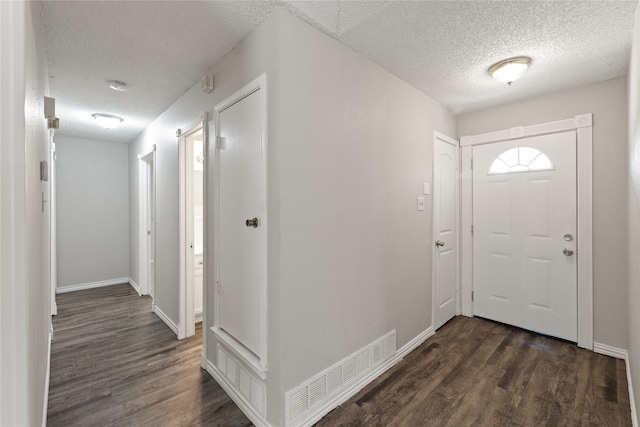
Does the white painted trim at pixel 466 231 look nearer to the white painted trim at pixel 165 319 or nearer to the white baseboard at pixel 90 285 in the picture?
the white painted trim at pixel 165 319

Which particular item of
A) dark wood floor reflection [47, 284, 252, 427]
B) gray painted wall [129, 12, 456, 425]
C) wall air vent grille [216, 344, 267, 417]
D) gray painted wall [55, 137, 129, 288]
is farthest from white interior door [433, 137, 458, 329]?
gray painted wall [55, 137, 129, 288]

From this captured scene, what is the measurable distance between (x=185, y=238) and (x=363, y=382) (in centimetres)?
208

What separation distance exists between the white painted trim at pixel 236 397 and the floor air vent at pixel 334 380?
197 millimetres

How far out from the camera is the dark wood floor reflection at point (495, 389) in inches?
69.3

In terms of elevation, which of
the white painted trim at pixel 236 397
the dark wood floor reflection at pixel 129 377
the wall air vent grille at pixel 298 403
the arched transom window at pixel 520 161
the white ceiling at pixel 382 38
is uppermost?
the white ceiling at pixel 382 38

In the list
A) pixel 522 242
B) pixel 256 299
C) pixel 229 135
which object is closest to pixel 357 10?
pixel 229 135

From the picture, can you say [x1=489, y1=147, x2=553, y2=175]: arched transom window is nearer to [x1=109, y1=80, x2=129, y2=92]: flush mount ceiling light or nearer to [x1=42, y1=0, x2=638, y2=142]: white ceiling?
[x1=42, y1=0, x2=638, y2=142]: white ceiling

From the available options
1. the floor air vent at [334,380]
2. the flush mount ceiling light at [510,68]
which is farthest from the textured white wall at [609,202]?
the floor air vent at [334,380]

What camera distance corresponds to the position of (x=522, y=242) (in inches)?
118

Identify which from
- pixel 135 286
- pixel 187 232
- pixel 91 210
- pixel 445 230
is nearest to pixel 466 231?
pixel 445 230

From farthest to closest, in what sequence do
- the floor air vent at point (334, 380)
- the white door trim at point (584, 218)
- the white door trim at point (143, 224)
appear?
the white door trim at point (143, 224)
the white door trim at point (584, 218)
the floor air vent at point (334, 380)

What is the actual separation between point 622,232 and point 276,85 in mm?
3082

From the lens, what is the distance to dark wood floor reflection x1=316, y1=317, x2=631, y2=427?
1760mm

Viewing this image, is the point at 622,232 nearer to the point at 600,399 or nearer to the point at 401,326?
the point at 600,399
